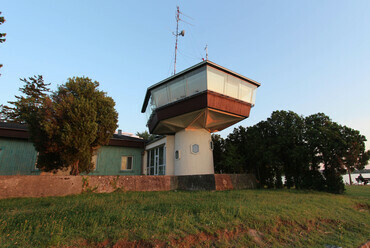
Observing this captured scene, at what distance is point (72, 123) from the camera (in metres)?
11.5

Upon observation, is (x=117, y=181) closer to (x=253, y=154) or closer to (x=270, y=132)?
(x=253, y=154)

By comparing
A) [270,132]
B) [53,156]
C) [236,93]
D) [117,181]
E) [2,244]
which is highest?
[236,93]

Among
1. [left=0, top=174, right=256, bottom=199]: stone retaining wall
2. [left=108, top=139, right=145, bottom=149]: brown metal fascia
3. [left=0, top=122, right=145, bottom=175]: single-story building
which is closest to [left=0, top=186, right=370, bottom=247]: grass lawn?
[left=0, top=174, right=256, bottom=199]: stone retaining wall

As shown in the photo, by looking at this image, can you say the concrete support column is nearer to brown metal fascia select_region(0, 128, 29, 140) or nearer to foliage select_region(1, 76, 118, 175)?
foliage select_region(1, 76, 118, 175)

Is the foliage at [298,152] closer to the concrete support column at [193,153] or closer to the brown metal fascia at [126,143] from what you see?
the concrete support column at [193,153]

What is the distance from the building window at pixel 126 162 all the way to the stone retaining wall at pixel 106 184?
30.5ft

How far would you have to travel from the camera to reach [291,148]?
14727 mm

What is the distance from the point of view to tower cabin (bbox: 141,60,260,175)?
44.6ft

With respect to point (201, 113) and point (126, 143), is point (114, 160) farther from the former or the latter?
point (201, 113)

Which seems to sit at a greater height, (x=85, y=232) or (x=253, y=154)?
(x=253, y=154)

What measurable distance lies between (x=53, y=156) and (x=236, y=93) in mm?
13420

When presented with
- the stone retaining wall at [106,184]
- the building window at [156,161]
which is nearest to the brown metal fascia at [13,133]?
the stone retaining wall at [106,184]

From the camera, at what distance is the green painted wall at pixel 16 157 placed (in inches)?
646

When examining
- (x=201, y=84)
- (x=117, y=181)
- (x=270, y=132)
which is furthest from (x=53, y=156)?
(x=270, y=132)
